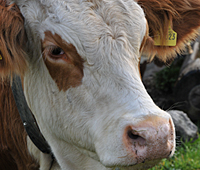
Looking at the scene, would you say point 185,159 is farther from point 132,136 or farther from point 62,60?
point 62,60

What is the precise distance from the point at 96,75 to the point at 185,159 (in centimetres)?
298

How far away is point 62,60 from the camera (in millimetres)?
1981

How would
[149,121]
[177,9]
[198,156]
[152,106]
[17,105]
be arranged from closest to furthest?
[149,121] < [152,106] < [17,105] < [177,9] < [198,156]

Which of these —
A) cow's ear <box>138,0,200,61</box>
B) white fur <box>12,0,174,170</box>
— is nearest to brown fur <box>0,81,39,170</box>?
white fur <box>12,0,174,170</box>

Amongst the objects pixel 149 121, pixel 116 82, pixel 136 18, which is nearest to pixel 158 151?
pixel 149 121

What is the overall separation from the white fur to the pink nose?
0.13 feet

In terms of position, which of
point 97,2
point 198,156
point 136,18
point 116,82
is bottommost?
point 198,156

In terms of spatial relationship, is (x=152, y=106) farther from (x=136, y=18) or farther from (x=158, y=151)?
(x=136, y=18)

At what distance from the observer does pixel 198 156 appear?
4.37 meters

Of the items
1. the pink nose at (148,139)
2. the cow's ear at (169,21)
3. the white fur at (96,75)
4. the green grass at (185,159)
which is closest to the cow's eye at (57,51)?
the white fur at (96,75)

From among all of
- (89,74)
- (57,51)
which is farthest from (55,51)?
(89,74)

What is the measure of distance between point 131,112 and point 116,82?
24 cm

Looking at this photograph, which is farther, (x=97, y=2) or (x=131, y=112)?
(x=97, y=2)

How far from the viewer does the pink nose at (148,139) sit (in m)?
1.66
